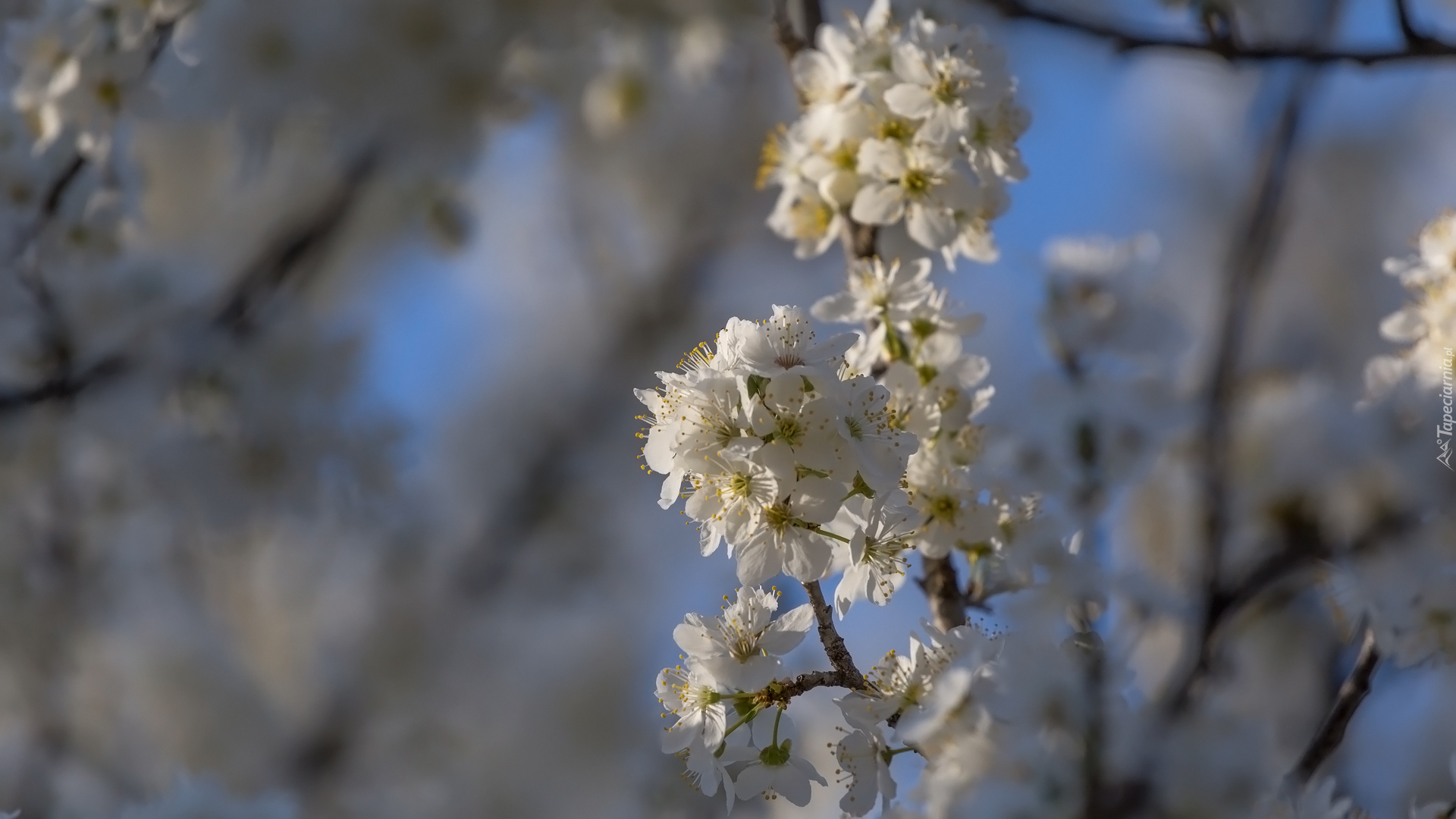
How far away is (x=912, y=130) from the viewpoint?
3.67ft

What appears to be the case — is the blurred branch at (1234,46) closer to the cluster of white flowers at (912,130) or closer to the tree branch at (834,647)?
the cluster of white flowers at (912,130)

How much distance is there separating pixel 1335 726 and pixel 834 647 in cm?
44

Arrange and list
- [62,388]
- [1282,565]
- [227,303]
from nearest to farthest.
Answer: [1282,565] → [62,388] → [227,303]

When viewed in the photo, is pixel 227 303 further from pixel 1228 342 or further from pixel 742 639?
pixel 1228 342

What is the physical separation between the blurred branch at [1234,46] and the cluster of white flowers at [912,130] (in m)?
0.18

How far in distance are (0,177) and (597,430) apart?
105 inches

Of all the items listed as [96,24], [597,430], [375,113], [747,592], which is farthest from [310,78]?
[597,430]

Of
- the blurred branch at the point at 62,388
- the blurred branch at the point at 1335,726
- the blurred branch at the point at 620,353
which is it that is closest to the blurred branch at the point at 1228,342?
the blurred branch at the point at 1335,726

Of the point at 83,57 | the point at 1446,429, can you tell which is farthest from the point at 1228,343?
the point at 83,57

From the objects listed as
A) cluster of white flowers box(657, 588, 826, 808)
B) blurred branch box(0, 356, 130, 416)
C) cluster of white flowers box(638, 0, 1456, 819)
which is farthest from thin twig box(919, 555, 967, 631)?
blurred branch box(0, 356, 130, 416)

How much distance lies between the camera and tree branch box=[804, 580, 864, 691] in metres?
0.83

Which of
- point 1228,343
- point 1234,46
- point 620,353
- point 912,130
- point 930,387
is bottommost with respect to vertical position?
point 1228,343

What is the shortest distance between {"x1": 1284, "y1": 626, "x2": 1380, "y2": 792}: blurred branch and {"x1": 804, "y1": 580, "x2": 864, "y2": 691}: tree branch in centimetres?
35

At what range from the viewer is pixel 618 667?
15.7 ft
